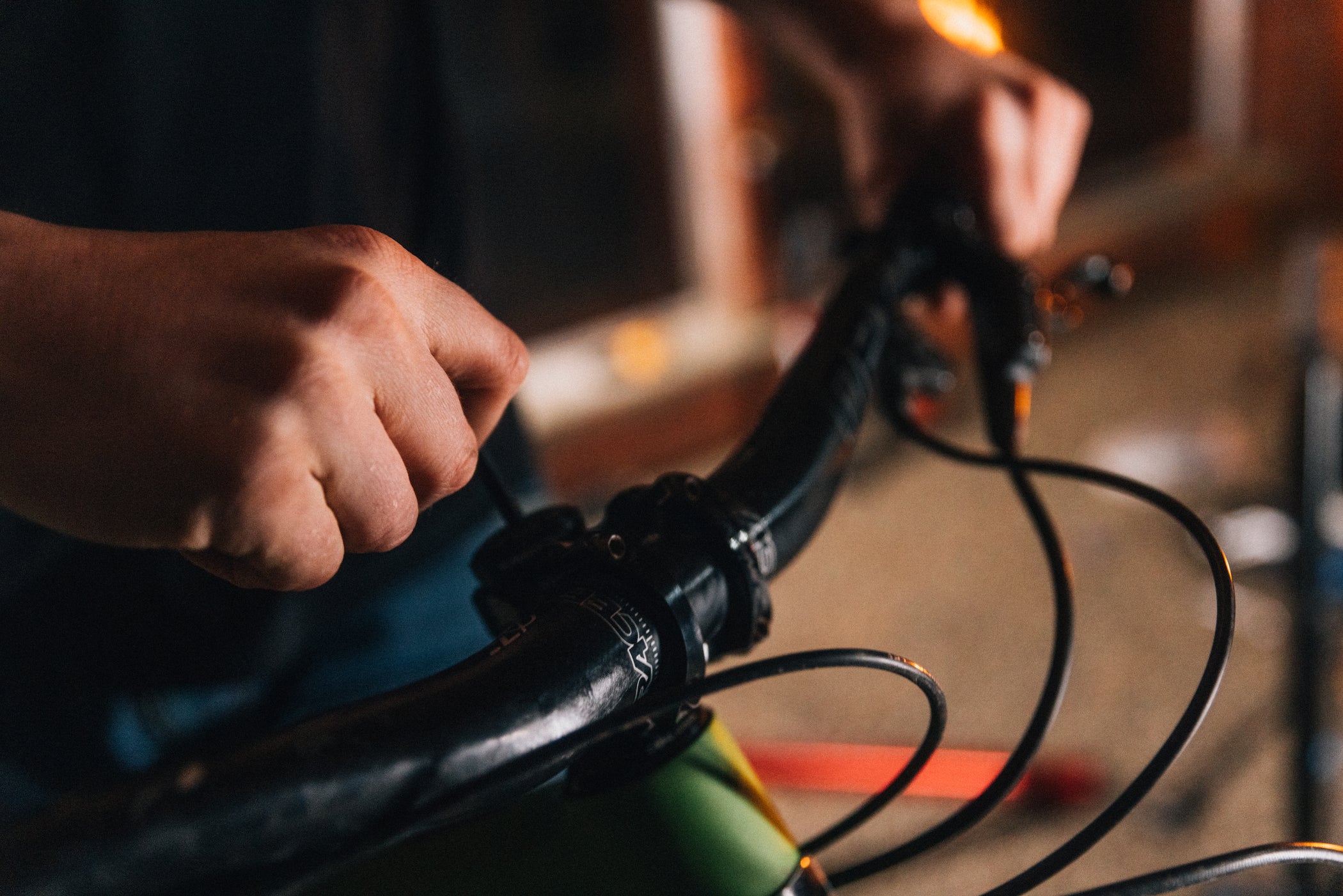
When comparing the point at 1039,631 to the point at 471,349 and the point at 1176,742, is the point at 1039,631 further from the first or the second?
the point at 471,349

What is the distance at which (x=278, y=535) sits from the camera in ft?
0.70

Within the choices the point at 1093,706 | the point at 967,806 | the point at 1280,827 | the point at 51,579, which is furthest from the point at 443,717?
the point at 1093,706

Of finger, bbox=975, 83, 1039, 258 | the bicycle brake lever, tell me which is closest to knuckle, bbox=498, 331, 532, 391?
the bicycle brake lever

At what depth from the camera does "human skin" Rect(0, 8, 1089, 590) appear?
21 centimetres

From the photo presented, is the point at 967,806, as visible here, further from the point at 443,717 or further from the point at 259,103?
the point at 259,103

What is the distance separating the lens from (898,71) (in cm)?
59

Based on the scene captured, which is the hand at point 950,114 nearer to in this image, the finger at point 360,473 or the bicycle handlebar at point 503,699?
the bicycle handlebar at point 503,699

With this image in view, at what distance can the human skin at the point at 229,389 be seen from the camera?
21 centimetres

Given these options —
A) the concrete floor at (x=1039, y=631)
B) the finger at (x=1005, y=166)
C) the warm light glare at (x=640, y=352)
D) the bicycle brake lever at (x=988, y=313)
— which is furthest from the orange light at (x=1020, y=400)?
the warm light glare at (x=640, y=352)

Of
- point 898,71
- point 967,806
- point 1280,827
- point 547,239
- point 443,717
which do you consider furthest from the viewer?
point 547,239

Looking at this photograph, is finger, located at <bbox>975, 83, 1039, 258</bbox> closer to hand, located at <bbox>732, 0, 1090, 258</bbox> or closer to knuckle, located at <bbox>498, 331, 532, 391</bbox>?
hand, located at <bbox>732, 0, 1090, 258</bbox>

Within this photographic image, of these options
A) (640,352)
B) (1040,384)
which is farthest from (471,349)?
(1040,384)

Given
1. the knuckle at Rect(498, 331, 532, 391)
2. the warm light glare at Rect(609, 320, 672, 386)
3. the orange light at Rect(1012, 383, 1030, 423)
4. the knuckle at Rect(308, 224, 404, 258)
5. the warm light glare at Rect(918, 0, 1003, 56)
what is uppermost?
the warm light glare at Rect(918, 0, 1003, 56)

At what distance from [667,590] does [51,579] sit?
0.37 metres
